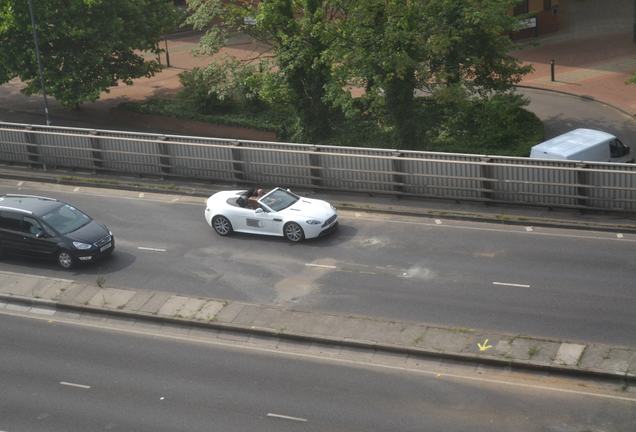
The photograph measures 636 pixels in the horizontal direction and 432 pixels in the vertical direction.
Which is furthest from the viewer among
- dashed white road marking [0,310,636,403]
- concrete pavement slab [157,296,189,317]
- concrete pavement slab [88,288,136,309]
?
concrete pavement slab [88,288,136,309]

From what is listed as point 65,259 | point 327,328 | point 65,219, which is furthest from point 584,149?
point 65,259

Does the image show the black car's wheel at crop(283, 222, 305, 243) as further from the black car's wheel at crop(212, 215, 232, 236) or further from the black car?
the black car

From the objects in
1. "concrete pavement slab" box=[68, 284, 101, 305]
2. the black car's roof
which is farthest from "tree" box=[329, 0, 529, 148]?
"concrete pavement slab" box=[68, 284, 101, 305]

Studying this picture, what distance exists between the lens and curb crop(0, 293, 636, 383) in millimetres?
21438

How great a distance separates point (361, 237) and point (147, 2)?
23.5 m

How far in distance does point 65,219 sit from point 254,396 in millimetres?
10517

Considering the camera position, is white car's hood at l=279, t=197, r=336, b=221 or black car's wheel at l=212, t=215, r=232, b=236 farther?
black car's wheel at l=212, t=215, r=232, b=236

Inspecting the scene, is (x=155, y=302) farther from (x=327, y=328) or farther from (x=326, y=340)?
(x=326, y=340)

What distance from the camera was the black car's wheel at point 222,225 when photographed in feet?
98.8

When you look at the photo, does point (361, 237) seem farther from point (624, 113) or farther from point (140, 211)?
point (624, 113)

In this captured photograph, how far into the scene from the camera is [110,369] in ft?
74.8

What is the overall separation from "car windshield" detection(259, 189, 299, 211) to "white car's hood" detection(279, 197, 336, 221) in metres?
0.20

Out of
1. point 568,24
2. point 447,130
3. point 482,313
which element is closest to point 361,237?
point 482,313

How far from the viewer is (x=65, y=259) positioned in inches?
1117
